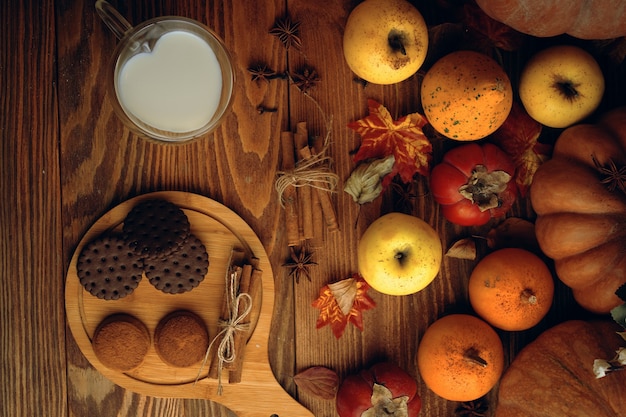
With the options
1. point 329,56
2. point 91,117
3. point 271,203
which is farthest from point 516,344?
point 91,117

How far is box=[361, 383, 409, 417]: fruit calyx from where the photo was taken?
46.6 inches

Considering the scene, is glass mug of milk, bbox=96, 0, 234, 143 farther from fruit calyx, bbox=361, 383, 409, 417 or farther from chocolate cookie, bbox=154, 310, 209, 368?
fruit calyx, bbox=361, 383, 409, 417

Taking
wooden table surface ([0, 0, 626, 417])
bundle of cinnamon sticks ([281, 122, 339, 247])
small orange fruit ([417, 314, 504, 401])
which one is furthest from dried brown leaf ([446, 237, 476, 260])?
bundle of cinnamon sticks ([281, 122, 339, 247])

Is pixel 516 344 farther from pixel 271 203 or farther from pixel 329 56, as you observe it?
pixel 329 56

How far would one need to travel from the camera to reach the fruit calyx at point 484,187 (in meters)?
1.19

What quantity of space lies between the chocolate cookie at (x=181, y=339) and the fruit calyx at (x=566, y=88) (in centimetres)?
83

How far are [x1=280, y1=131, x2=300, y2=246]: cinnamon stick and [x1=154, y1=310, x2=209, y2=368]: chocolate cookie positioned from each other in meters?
0.25

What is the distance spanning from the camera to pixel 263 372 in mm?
1294

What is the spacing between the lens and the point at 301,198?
4.19ft

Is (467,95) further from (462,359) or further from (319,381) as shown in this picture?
(319,381)

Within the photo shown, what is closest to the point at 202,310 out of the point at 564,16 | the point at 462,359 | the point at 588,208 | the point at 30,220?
the point at 30,220

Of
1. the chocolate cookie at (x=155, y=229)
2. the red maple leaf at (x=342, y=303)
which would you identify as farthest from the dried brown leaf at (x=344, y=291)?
the chocolate cookie at (x=155, y=229)

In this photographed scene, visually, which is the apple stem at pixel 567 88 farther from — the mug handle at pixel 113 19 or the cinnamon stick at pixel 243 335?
the mug handle at pixel 113 19

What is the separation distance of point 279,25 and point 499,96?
1.52ft
